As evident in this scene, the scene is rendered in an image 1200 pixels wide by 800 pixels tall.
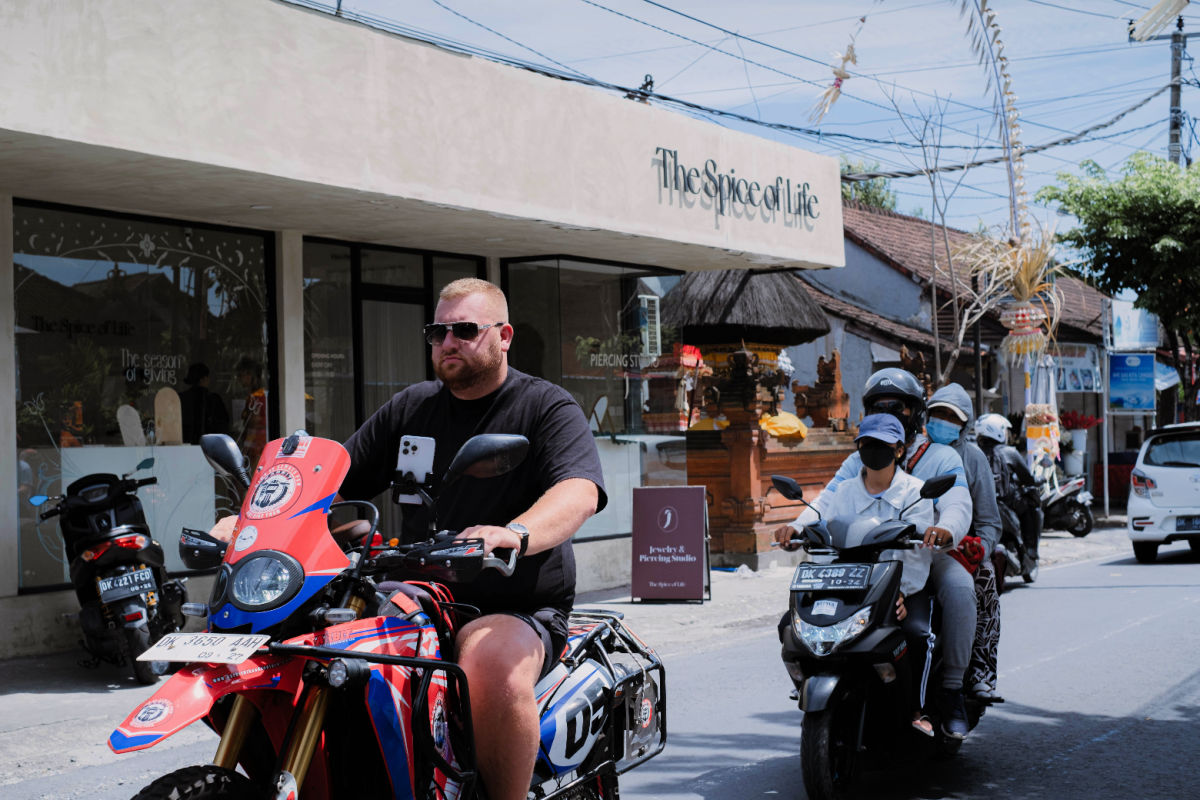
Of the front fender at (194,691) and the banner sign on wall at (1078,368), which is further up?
the banner sign on wall at (1078,368)

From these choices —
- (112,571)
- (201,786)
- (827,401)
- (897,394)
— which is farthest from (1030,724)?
(827,401)

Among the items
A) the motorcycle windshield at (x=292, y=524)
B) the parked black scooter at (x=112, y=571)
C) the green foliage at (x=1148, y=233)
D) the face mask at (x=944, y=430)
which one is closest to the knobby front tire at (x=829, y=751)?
the face mask at (x=944, y=430)

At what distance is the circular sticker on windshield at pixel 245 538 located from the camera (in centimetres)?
309

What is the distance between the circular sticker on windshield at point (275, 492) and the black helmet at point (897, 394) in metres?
3.65

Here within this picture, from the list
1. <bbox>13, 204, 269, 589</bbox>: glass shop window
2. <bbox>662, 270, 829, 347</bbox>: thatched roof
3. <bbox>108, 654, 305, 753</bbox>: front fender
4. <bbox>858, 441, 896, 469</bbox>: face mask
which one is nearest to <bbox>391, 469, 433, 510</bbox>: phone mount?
<bbox>108, 654, 305, 753</bbox>: front fender

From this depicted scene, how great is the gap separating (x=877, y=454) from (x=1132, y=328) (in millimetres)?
20025

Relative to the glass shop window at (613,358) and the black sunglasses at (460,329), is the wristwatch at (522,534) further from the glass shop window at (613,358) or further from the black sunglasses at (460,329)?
the glass shop window at (613,358)

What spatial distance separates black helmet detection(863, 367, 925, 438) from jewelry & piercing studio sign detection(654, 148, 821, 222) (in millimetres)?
6465

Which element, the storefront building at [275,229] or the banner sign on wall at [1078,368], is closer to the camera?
the storefront building at [275,229]

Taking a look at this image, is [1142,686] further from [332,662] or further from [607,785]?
[332,662]

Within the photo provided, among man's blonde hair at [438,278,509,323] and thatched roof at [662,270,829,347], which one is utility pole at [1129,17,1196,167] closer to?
thatched roof at [662,270,829,347]

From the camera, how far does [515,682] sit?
3.44m

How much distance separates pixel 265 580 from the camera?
9.91ft

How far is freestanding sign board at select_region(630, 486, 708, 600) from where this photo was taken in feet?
39.9
